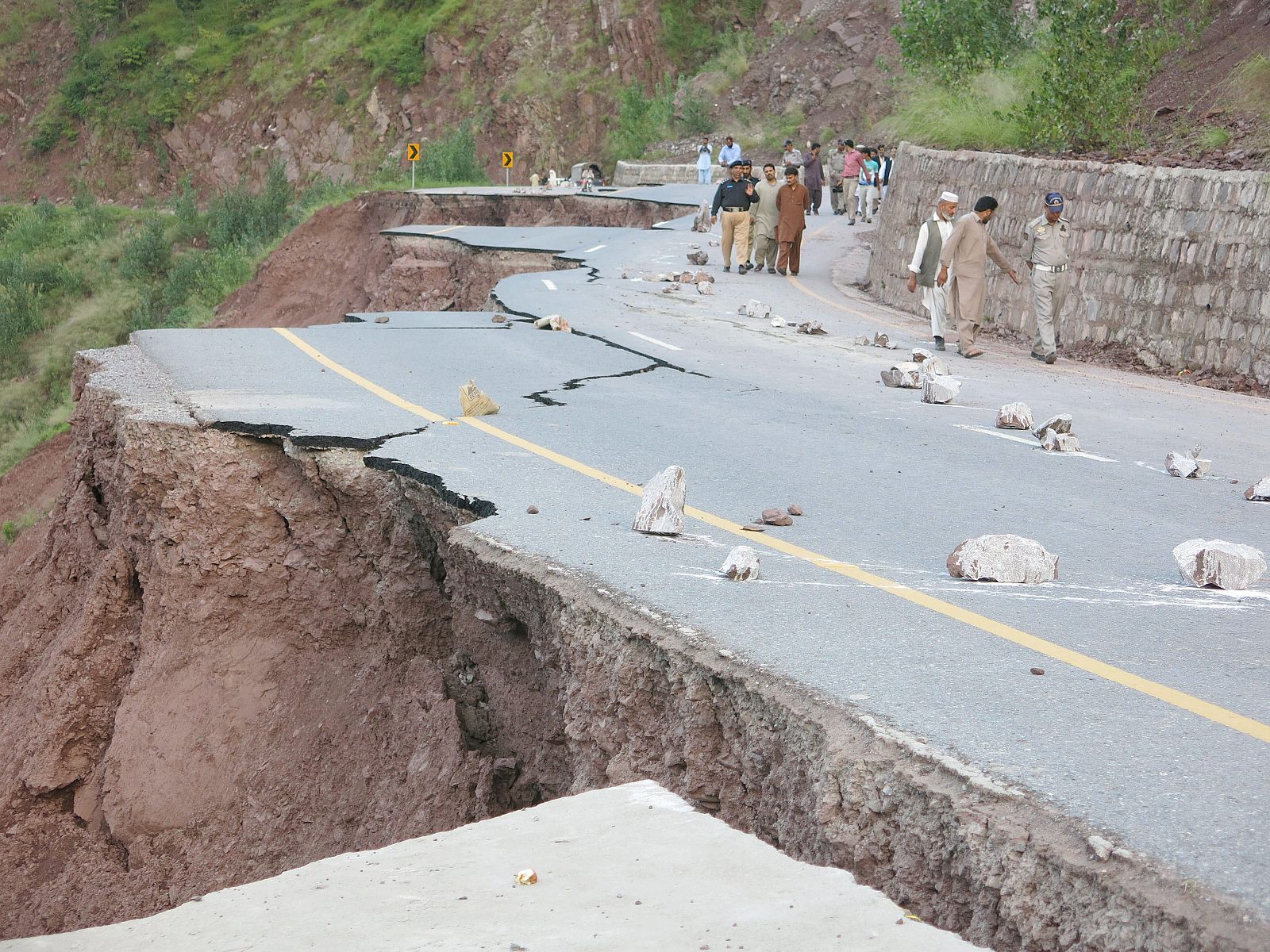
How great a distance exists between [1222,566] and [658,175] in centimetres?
4182

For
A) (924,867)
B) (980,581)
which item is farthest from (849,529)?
(924,867)

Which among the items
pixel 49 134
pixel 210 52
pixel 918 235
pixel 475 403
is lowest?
pixel 49 134

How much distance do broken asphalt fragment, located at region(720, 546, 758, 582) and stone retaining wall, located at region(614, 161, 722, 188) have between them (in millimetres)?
40002

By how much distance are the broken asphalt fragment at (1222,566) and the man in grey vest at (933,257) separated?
32.3ft

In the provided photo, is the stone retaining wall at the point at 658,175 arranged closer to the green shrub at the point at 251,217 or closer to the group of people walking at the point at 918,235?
the group of people walking at the point at 918,235

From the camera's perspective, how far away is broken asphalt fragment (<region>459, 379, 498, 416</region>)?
1038cm

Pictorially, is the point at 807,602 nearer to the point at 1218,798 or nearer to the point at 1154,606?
the point at 1154,606

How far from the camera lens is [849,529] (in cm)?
739

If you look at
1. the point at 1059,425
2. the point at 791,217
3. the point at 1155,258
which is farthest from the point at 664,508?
the point at 791,217

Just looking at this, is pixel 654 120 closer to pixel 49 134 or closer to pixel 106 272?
pixel 106 272

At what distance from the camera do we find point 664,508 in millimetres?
7023

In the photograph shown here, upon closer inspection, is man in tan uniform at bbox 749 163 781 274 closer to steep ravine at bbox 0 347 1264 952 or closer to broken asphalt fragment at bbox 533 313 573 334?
broken asphalt fragment at bbox 533 313 573 334

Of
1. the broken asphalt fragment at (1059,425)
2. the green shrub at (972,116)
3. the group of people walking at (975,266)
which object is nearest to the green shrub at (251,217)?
the green shrub at (972,116)

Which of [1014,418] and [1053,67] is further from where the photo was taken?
[1053,67]
